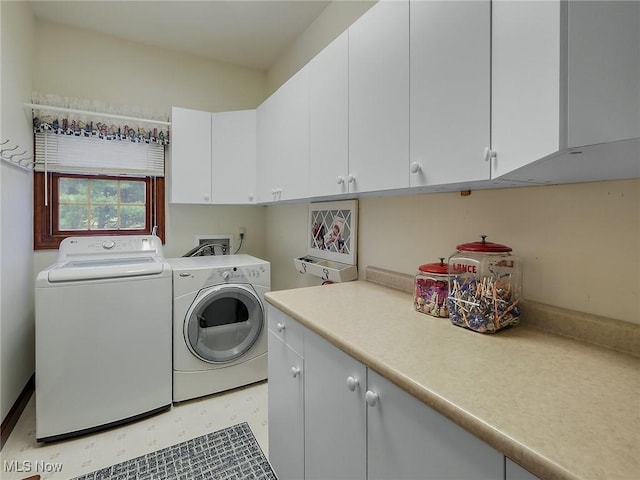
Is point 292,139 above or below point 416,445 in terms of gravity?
above

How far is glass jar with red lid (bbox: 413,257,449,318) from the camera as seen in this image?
124 cm

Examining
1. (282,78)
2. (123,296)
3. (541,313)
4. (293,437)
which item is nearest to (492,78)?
(541,313)

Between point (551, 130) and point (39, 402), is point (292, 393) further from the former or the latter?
point (39, 402)

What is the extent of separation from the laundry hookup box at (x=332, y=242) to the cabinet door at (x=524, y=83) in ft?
3.86

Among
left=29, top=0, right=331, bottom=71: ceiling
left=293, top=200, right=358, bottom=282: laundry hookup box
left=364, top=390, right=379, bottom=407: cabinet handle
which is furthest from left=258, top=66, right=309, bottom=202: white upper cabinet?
left=364, top=390, right=379, bottom=407: cabinet handle

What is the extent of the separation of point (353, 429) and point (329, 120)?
1319 mm

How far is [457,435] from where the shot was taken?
678 mm

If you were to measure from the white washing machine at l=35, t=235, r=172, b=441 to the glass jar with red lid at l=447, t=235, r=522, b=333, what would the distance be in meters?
1.75

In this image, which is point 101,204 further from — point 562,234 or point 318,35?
point 562,234

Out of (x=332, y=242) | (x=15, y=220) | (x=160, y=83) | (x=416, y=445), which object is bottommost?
(x=416, y=445)

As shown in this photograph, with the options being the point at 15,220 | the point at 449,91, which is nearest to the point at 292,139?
the point at 449,91

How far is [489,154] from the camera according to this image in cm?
89

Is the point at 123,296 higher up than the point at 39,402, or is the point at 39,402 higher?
the point at 123,296

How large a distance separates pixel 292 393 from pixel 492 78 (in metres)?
1.30
